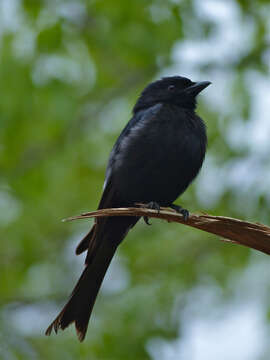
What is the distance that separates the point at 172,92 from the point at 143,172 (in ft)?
3.21

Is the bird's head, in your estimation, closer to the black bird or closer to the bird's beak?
the bird's beak

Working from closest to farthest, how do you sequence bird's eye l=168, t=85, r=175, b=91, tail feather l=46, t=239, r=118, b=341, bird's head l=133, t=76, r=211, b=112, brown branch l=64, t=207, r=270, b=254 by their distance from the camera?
1. brown branch l=64, t=207, r=270, b=254
2. tail feather l=46, t=239, r=118, b=341
3. bird's head l=133, t=76, r=211, b=112
4. bird's eye l=168, t=85, r=175, b=91

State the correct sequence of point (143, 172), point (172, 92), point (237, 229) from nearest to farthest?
point (237, 229) → point (143, 172) → point (172, 92)

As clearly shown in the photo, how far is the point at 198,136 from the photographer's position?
4.40 metres

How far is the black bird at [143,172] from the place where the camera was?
4.16 m

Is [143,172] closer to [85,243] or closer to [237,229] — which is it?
[85,243]

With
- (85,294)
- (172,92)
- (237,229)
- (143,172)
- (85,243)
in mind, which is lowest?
(237,229)

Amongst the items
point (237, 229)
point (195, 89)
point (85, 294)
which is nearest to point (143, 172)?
point (85, 294)

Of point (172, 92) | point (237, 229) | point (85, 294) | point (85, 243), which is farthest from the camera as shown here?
point (172, 92)

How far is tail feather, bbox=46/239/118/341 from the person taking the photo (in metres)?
3.87

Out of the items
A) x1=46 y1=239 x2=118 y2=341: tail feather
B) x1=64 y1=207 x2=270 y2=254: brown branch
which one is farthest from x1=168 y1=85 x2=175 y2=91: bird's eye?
x1=64 y1=207 x2=270 y2=254: brown branch

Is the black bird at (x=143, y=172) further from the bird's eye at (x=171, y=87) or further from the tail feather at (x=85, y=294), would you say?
the bird's eye at (x=171, y=87)

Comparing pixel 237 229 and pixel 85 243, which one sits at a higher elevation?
pixel 85 243

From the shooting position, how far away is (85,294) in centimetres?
402
